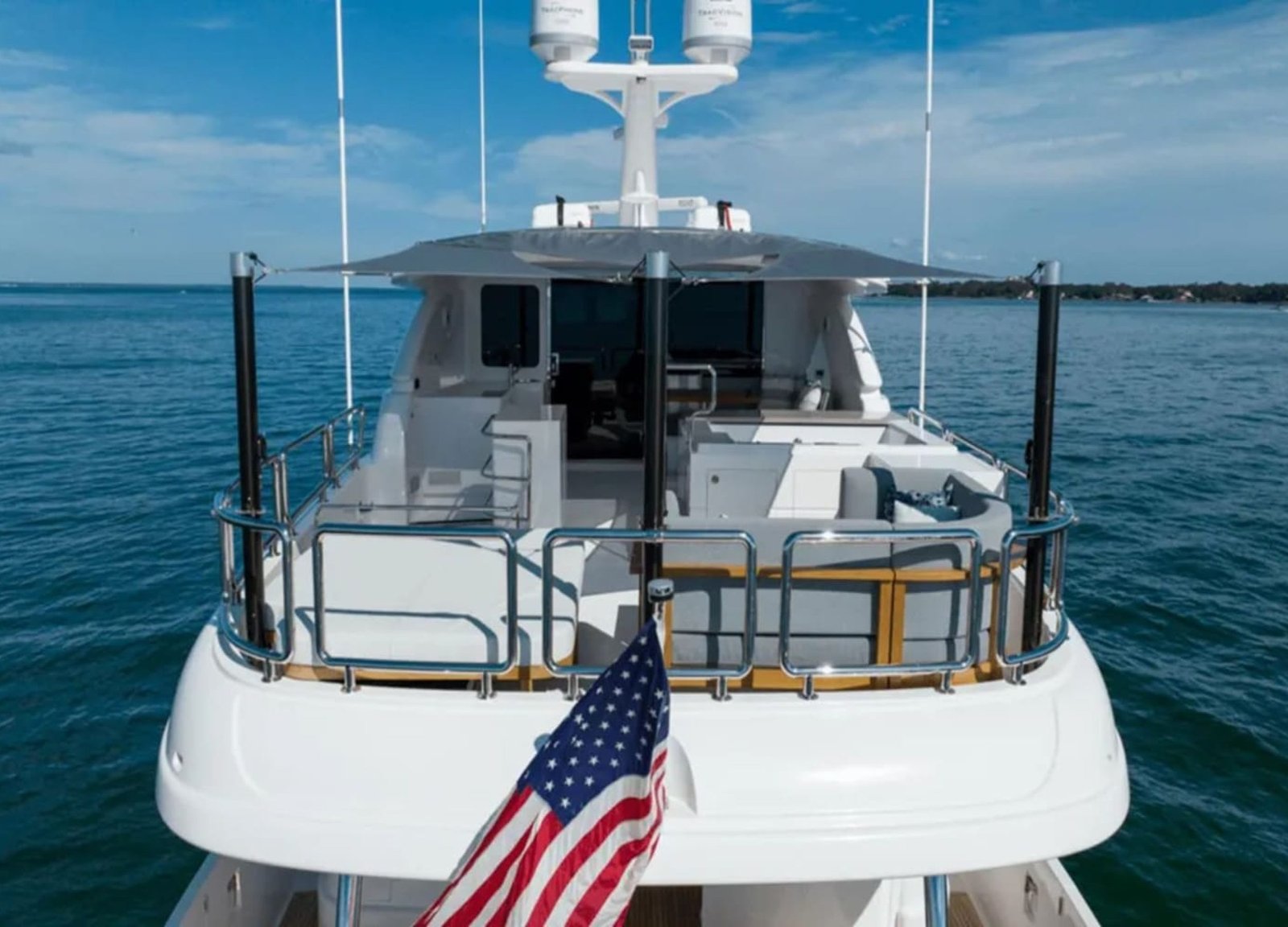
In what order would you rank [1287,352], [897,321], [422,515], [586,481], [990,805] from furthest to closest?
[897,321] → [1287,352] → [586,481] → [422,515] → [990,805]

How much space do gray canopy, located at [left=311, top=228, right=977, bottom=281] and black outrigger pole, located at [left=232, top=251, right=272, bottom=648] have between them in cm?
61

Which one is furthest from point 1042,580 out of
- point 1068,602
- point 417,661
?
point 1068,602

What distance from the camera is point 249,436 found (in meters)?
3.97

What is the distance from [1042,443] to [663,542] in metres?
1.42

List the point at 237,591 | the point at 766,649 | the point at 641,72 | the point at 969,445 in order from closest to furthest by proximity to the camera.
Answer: the point at 766,649
the point at 237,591
the point at 969,445
the point at 641,72

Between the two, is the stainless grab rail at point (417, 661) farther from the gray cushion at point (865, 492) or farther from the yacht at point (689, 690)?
the gray cushion at point (865, 492)

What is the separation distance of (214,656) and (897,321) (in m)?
80.0

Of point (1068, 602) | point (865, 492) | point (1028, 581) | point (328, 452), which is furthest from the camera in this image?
point (1068, 602)

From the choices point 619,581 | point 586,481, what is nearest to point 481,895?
point 619,581

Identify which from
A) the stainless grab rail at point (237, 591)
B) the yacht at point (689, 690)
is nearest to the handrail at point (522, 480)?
the yacht at point (689, 690)

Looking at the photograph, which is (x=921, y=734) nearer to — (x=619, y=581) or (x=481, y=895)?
(x=481, y=895)

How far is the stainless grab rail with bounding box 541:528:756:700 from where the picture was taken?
11.7ft

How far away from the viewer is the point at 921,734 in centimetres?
365

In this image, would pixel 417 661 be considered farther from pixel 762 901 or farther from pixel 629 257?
pixel 629 257
